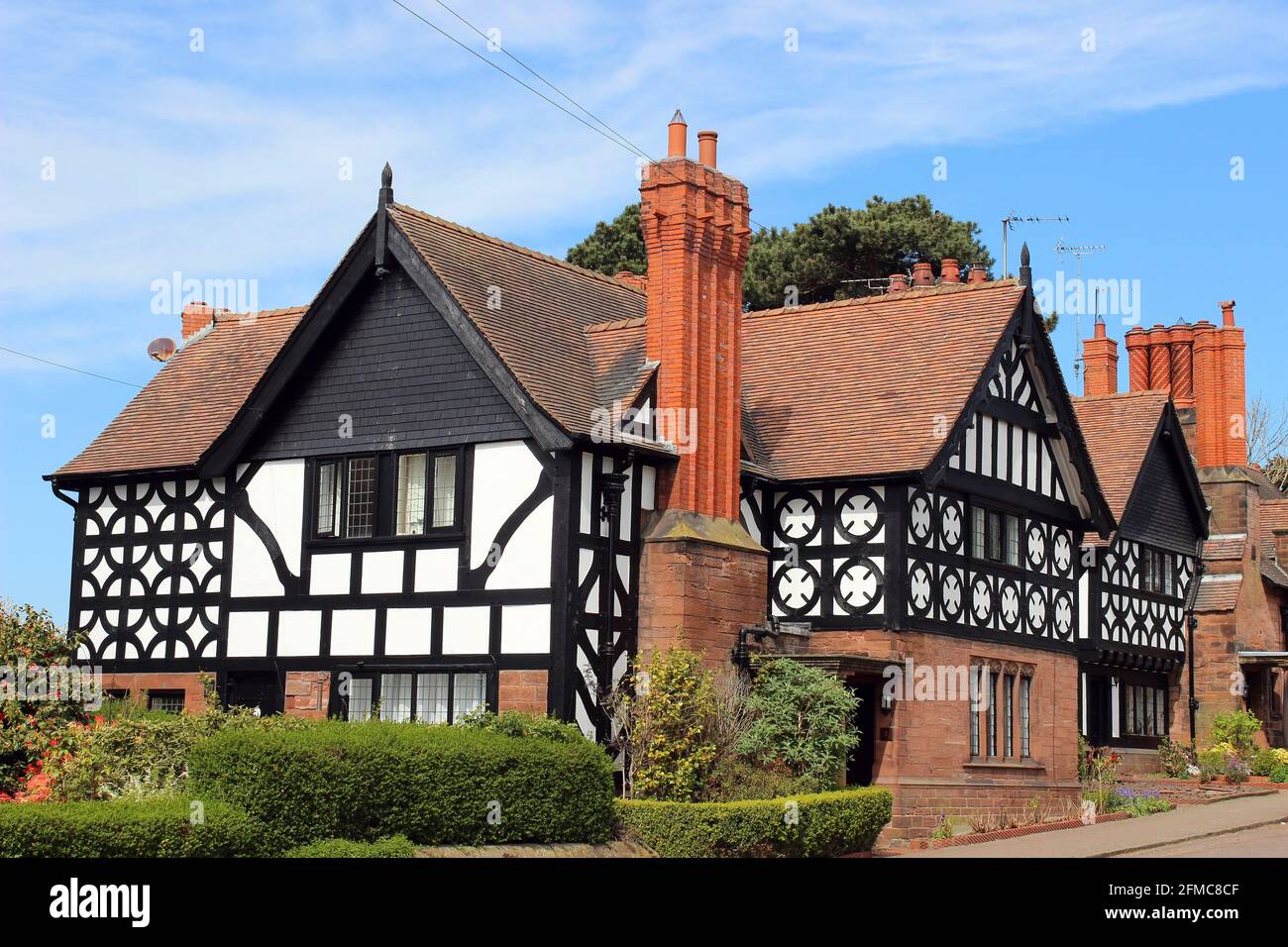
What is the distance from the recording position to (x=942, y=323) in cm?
2833

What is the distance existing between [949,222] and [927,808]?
101 feet

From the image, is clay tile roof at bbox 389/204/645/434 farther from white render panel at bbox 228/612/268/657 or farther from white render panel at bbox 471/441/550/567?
white render panel at bbox 228/612/268/657

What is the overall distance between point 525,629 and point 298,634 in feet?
14.0

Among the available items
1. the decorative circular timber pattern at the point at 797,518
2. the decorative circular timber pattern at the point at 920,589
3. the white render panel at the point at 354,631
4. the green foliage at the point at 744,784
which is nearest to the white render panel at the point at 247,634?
the white render panel at the point at 354,631

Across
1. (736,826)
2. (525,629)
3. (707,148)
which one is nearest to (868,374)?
(707,148)

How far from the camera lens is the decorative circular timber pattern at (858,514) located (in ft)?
85.0

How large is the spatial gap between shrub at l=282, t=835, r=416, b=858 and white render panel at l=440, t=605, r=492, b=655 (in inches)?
205

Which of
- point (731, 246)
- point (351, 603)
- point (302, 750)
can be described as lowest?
point (302, 750)

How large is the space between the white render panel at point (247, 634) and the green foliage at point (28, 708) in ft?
7.90

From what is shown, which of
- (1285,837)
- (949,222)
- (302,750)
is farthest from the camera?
(949,222)

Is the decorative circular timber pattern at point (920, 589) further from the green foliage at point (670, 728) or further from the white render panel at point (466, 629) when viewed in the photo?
the white render panel at point (466, 629)

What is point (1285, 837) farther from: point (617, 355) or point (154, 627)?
point (154, 627)

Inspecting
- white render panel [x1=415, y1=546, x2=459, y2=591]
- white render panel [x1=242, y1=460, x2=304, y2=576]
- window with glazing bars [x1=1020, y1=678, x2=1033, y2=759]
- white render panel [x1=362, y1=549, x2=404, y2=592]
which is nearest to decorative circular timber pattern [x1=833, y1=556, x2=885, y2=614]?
window with glazing bars [x1=1020, y1=678, x2=1033, y2=759]
